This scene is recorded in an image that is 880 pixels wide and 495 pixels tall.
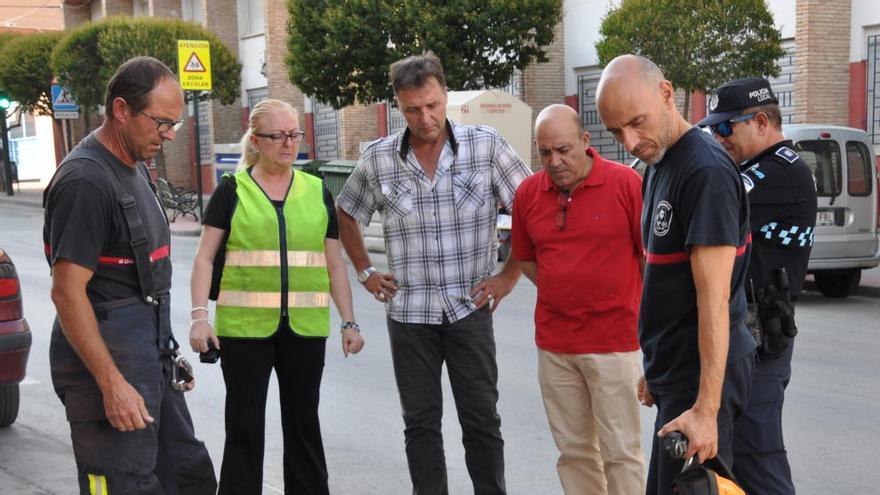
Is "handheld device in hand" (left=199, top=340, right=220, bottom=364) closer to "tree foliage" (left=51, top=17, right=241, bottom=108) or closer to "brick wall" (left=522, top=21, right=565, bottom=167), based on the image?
"brick wall" (left=522, top=21, right=565, bottom=167)

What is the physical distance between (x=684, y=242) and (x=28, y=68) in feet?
121

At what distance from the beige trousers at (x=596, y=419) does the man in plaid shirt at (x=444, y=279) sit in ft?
1.19

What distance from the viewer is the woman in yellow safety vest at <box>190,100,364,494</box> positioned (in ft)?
14.7

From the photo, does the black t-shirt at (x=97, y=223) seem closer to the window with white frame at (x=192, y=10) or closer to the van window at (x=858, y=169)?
the van window at (x=858, y=169)

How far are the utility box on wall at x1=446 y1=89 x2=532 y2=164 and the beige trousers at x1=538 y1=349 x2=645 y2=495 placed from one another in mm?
12989

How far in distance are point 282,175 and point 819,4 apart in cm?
1533

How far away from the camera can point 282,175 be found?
4574mm

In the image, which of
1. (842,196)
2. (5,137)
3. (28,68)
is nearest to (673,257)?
(842,196)

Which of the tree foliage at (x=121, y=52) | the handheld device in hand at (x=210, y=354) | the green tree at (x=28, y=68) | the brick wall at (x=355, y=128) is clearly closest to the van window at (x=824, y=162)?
the handheld device in hand at (x=210, y=354)

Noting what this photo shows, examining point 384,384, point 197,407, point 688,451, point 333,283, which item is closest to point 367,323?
point 384,384

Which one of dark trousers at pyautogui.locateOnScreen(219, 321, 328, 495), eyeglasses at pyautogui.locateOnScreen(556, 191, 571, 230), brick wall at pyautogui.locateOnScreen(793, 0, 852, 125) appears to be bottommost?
dark trousers at pyautogui.locateOnScreen(219, 321, 328, 495)

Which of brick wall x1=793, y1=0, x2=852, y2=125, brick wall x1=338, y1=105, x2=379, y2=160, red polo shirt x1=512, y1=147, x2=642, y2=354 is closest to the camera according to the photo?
red polo shirt x1=512, y1=147, x2=642, y2=354

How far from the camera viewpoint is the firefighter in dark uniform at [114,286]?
332 centimetres

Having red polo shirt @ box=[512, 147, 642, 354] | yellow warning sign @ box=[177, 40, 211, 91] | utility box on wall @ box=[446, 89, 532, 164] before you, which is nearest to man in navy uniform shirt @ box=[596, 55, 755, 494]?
red polo shirt @ box=[512, 147, 642, 354]
